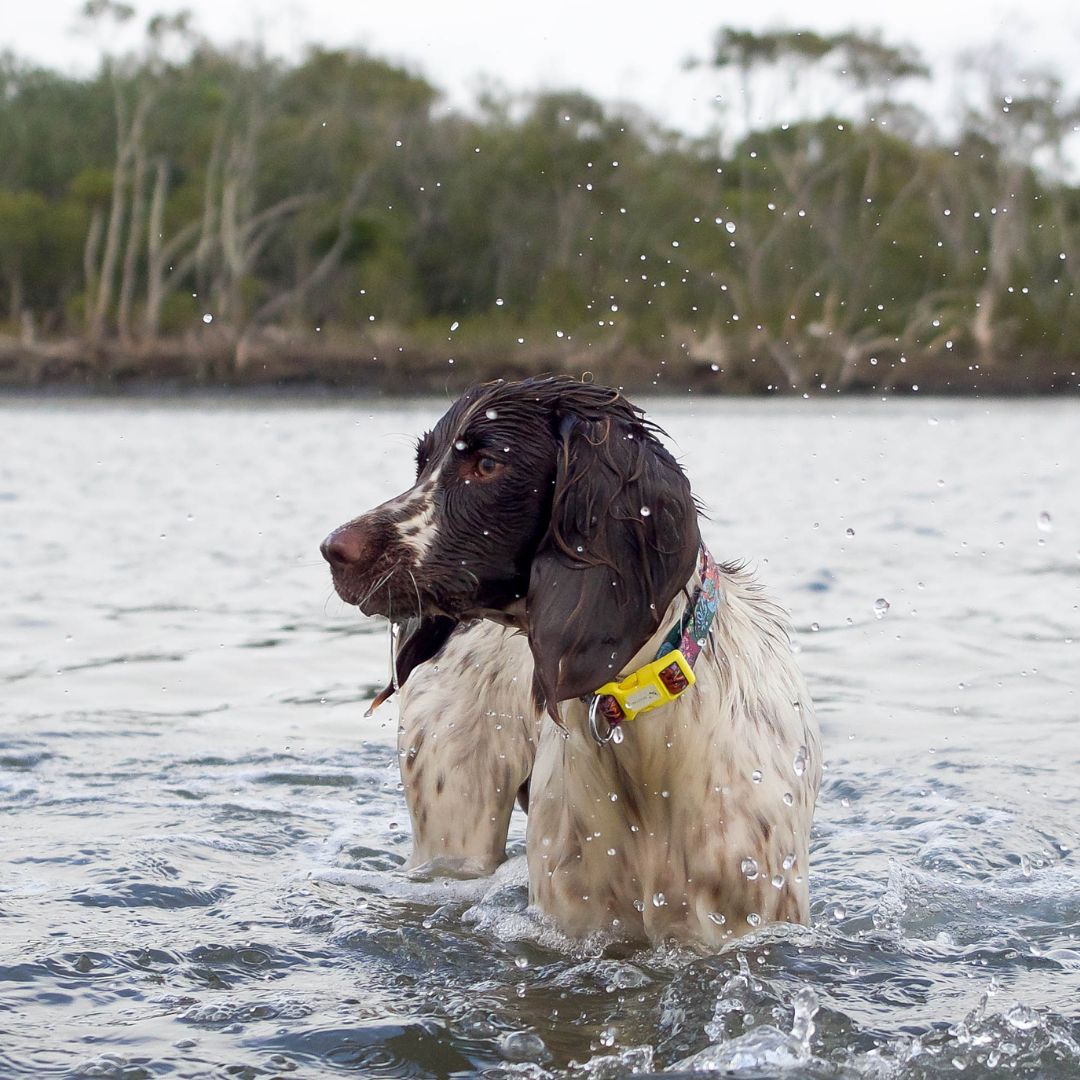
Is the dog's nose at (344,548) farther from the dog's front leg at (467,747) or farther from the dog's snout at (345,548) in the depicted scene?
the dog's front leg at (467,747)

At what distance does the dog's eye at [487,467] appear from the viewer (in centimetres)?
359

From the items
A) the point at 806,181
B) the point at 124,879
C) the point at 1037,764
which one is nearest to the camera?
the point at 124,879

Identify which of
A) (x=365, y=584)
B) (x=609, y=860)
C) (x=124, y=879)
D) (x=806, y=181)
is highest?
(x=806, y=181)

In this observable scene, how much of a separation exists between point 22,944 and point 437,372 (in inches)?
1487

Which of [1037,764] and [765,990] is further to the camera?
[1037,764]

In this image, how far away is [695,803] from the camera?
367 cm

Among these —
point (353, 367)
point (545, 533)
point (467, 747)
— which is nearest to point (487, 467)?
point (545, 533)

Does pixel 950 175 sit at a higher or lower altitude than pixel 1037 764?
higher

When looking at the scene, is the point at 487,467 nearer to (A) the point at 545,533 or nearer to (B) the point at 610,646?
(A) the point at 545,533

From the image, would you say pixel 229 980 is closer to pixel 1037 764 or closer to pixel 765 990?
pixel 765 990

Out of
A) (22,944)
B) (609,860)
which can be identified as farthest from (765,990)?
(22,944)

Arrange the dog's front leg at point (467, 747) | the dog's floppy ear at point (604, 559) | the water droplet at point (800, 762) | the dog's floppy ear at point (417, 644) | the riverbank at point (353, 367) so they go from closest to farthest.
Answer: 1. the dog's floppy ear at point (604, 559)
2. the water droplet at point (800, 762)
3. the dog's floppy ear at point (417, 644)
4. the dog's front leg at point (467, 747)
5. the riverbank at point (353, 367)

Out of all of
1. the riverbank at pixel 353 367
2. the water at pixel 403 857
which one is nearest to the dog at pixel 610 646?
the water at pixel 403 857

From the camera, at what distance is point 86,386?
4194cm
